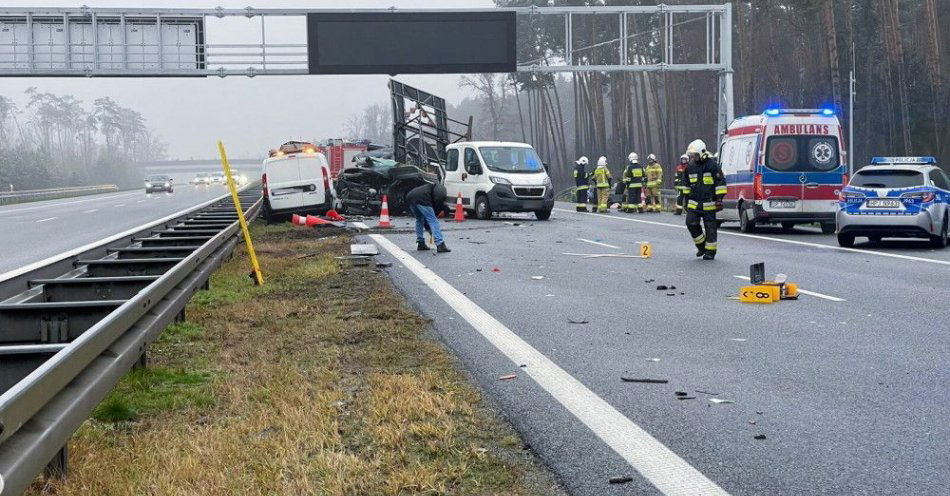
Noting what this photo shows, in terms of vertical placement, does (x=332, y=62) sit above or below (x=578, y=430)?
above

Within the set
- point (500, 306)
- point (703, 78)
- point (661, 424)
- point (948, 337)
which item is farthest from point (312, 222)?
point (703, 78)

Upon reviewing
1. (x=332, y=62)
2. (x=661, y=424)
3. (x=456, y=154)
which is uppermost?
Answer: (x=332, y=62)

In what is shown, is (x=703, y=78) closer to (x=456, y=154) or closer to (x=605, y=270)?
(x=456, y=154)

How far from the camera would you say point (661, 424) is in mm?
5871

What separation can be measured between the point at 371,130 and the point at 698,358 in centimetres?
18619

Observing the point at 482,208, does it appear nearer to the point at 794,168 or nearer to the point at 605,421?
the point at 794,168

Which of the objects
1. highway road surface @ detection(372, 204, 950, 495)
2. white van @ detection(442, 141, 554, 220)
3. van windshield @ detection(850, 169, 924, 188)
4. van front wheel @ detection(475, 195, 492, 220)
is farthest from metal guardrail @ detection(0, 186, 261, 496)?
van front wheel @ detection(475, 195, 492, 220)

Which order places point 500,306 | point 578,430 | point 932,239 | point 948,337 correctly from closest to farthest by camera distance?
point 578,430 < point 948,337 < point 500,306 < point 932,239

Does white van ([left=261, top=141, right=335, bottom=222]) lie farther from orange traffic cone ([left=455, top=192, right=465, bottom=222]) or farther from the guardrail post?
the guardrail post

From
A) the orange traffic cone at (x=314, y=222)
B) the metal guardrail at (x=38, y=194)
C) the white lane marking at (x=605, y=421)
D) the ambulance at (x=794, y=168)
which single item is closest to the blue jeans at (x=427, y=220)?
the white lane marking at (x=605, y=421)

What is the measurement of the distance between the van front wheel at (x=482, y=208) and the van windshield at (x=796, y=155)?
7.64m

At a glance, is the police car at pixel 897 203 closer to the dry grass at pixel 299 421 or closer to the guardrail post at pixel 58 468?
the dry grass at pixel 299 421

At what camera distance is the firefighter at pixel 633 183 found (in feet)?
110

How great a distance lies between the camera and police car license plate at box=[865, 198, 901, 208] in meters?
19.0
